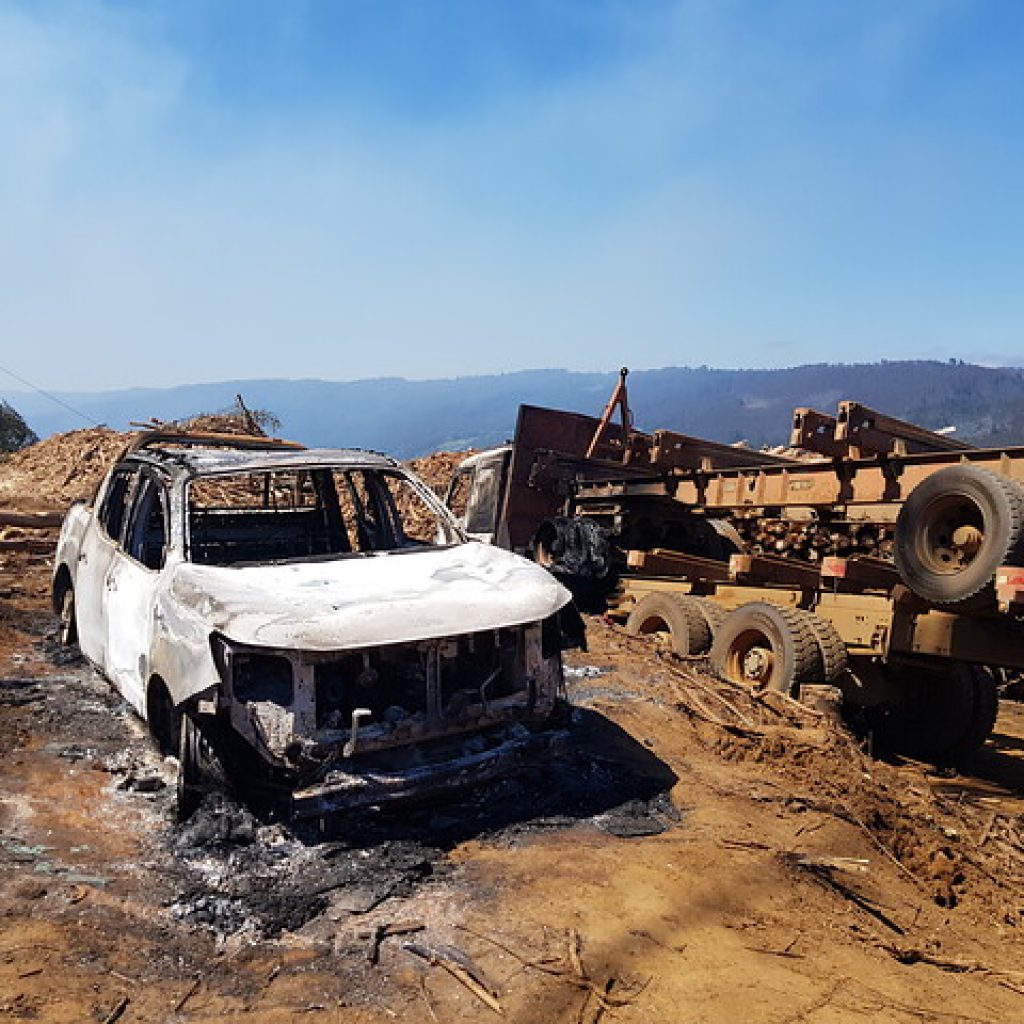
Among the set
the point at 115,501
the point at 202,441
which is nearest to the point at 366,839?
the point at 115,501

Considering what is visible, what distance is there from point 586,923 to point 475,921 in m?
0.45

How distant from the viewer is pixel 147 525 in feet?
18.5

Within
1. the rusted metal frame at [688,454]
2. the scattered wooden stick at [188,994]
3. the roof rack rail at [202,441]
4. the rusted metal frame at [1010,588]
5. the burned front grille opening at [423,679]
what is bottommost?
the scattered wooden stick at [188,994]

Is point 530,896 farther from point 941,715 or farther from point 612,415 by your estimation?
point 612,415

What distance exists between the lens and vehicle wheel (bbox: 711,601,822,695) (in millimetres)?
7168

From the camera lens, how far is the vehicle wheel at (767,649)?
282 inches

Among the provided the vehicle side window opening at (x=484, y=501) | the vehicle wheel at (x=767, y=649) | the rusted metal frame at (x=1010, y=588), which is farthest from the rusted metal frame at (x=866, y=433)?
the vehicle side window opening at (x=484, y=501)

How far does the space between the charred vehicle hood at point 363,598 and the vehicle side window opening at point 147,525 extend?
96cm

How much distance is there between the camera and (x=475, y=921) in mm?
3480

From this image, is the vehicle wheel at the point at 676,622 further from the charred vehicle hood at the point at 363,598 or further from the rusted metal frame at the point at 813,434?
the charred vehicle hood at the point at 363,598

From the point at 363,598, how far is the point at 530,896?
5.16 ft

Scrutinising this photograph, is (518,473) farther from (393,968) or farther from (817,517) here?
(393,968)

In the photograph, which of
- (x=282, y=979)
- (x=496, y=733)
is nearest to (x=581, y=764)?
(x=496, y=733)

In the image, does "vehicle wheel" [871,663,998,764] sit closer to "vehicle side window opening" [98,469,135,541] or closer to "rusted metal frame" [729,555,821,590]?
Result: "rusted metal frame" [729,555,821,590]
